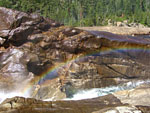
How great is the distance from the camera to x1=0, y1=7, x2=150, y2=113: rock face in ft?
35.0

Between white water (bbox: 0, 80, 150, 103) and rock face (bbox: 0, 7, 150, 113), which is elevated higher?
rock face (bbox: 0, 7, 150, 113)

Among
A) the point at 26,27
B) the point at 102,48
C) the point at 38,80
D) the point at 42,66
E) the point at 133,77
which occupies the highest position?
the point at 26,27

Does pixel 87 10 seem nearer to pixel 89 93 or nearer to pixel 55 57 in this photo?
pixel 55 57

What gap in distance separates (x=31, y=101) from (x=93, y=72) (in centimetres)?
484

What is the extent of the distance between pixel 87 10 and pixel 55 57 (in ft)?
246

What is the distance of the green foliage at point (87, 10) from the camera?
55.2 meters

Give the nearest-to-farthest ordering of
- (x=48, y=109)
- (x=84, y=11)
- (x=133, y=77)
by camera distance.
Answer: (x=48, y=109)
(x=133, y=77)
(x=84, y=11)

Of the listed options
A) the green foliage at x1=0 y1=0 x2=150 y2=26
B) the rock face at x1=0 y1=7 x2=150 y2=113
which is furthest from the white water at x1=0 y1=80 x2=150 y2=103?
the green foliage at x1=0 y1=0 x2=150 y2=26

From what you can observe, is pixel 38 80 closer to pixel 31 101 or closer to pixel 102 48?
pixel 31 101

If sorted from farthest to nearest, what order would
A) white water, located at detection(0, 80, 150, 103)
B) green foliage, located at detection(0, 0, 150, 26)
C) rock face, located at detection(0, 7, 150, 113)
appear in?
1. green foliage, located at detection(0, 0, 150, 26)
2. rock face, located at detection(0, 7, 150, 113)
3. white water, located at detection(0, 80, 150, 103)

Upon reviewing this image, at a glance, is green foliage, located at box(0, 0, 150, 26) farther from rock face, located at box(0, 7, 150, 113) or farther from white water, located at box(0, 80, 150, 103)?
white water, located at box(0, 80, 150, 103)

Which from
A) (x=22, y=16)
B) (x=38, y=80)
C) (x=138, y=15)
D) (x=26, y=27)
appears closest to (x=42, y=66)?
(x=38, y=80)

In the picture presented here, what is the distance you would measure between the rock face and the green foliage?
31652mm

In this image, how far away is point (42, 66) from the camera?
11.3 m
